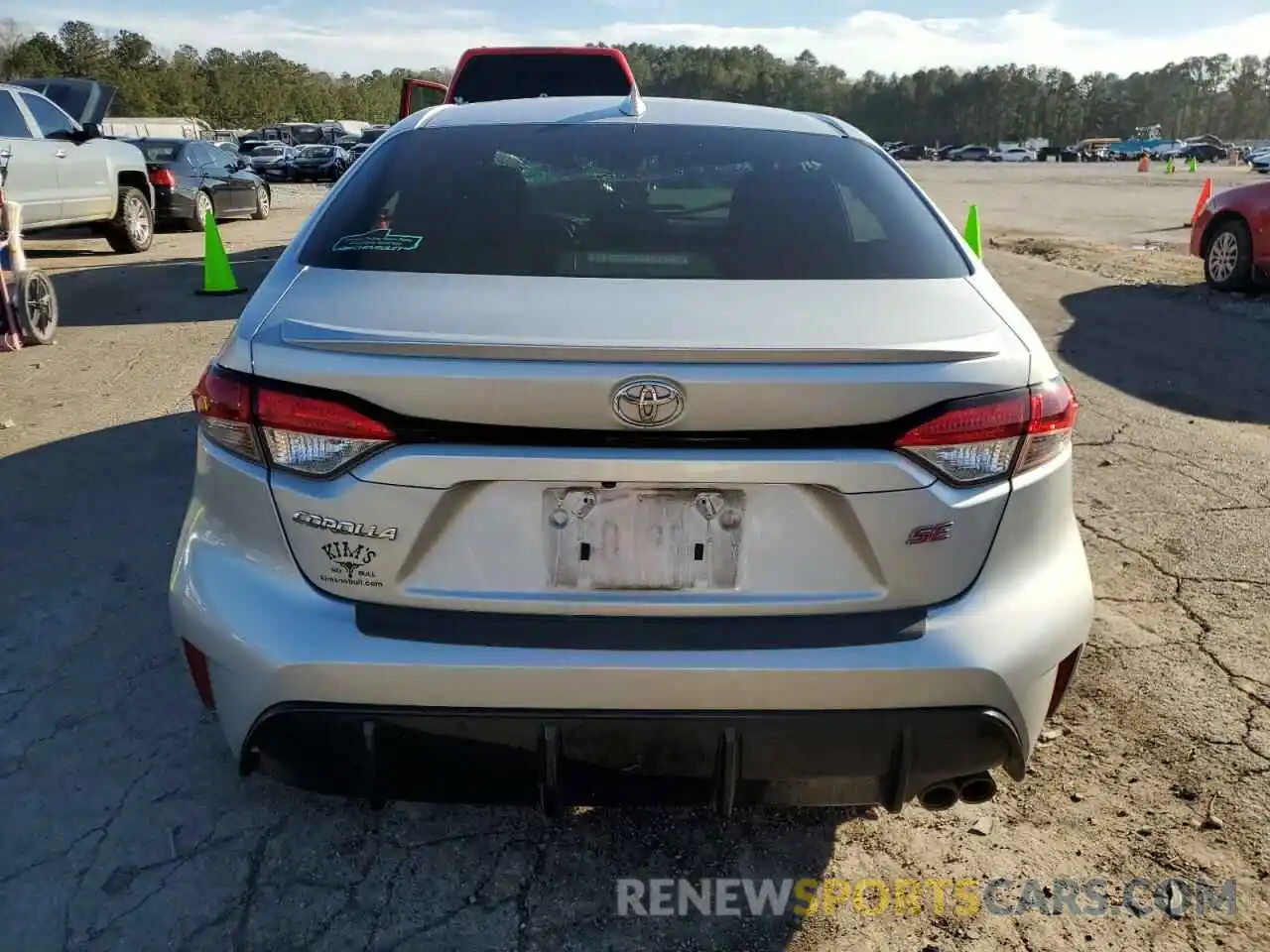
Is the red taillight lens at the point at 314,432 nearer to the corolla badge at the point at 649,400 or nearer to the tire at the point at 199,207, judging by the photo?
the corolla badge at the point at 649,400

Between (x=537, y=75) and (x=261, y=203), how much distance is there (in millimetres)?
10515

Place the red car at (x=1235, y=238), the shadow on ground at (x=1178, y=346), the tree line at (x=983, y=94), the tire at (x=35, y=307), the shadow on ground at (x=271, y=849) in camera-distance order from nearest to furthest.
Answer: the shadow on ground at (x=271, y=849) < the shadow on ground at (x=1178, y=346) < the tire at (x=35, y=307) < the red car at (x=1235, y=238) < the tree line at (x=983, y=94)

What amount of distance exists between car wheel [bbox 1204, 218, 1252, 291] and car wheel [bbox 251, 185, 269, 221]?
1529 centimetres

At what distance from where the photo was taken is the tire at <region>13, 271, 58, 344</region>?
7363mm

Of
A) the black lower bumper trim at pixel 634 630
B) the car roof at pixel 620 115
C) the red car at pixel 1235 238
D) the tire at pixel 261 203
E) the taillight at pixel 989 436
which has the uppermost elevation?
the car roof at pixel 620 115

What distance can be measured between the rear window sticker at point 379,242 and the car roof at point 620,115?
68 cm

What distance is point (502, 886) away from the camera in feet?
7.52

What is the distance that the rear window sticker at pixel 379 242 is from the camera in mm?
2260

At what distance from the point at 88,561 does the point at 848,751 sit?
3240 mm

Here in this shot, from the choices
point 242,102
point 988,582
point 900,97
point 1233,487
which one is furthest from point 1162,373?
point 900,97

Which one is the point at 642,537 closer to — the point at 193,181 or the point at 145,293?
the point at 145,293

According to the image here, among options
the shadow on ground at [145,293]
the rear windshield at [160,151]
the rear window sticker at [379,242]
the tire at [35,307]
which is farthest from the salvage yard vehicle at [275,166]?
the rear window sticker at [379,242]

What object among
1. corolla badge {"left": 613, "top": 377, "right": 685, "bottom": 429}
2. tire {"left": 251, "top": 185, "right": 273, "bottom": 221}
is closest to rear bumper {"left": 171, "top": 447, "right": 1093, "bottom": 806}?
corolla badge {"left": 613, "top": 377, "right": 685, "bottom": 429}

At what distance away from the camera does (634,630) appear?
1.83m
